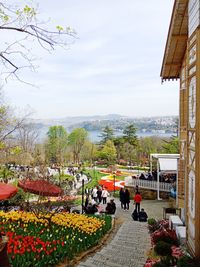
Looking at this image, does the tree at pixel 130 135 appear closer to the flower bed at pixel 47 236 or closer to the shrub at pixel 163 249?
the flower bed at pixel 47 236

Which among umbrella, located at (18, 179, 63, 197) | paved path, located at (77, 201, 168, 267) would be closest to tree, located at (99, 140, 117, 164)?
paved path, located at (77, 201, 168, 267)

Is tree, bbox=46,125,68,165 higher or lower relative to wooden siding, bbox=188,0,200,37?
lower

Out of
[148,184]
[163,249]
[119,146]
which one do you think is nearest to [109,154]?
[119,146]

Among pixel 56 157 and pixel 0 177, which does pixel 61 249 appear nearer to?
pixel 0 177

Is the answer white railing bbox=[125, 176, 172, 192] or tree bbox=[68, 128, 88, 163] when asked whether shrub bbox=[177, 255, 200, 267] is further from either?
tree bbox=[68, 128, 88, 163]

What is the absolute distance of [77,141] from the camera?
7006cm

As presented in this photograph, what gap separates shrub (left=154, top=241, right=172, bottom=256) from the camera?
9.09m

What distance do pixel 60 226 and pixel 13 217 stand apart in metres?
1.96

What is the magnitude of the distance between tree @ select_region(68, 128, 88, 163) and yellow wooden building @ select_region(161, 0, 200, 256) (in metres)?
52.0

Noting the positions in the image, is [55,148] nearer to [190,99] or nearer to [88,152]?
[88,152]

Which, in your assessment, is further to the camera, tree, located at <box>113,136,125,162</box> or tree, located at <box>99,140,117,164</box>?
tree, located at <box>113,136,125,162</box>

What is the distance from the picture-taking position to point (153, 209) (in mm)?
19234

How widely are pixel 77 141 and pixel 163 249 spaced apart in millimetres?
61225

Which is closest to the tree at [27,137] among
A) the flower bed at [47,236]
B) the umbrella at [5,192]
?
the flower bed at [47,236]
